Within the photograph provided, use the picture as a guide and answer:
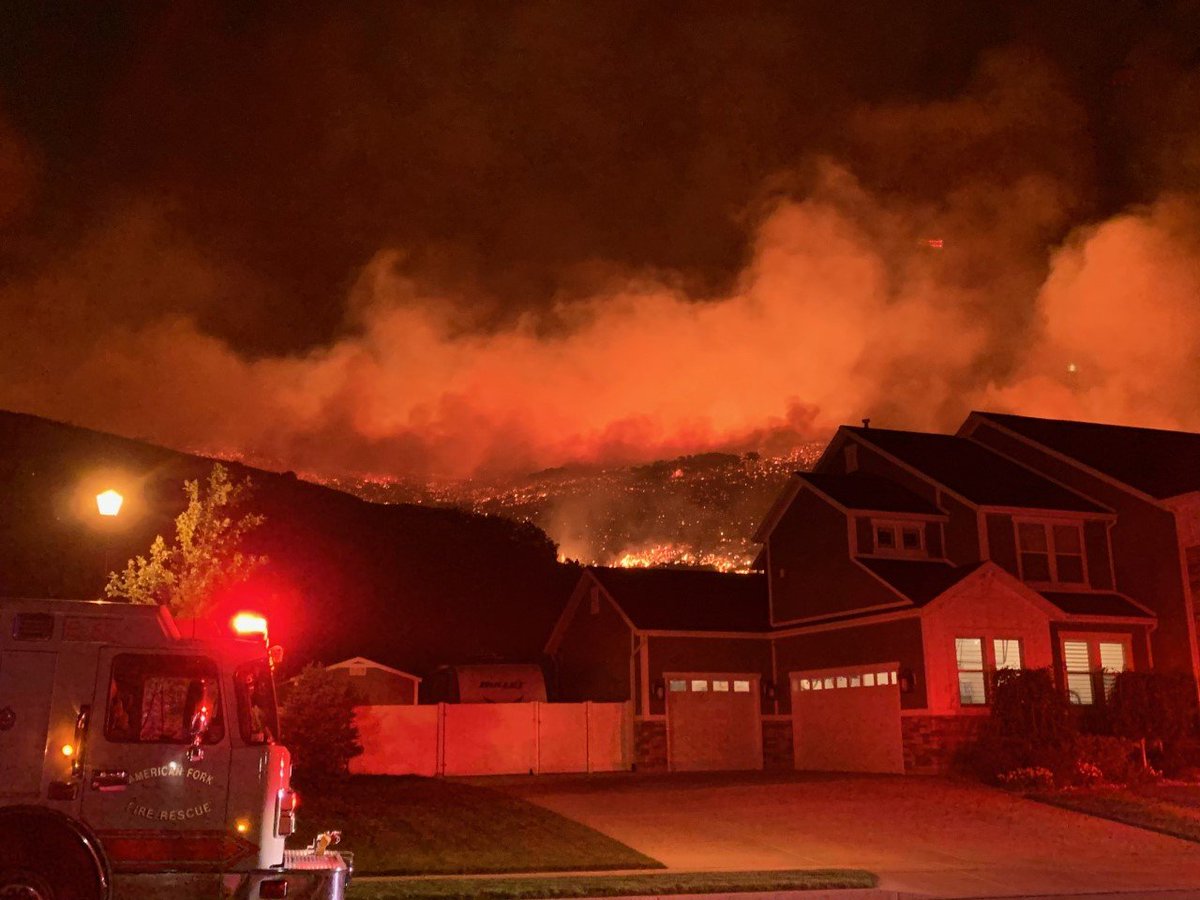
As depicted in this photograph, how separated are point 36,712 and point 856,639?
2123cm

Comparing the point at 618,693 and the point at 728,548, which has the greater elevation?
the point at 728,548

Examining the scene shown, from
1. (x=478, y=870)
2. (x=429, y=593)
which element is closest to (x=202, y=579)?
(x=478, y=870)

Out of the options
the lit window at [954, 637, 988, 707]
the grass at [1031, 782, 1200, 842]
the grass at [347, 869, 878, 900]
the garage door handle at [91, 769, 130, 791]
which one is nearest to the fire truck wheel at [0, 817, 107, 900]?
the garage door handle at [91, 769, 130, 791]

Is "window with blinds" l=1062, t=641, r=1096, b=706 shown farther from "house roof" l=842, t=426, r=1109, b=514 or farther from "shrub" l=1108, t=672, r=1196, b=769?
"house roof" l=842, t=426, r=1109, b=514

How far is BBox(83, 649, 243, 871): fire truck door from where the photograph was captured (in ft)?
27.1

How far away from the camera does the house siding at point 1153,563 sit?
27266mm

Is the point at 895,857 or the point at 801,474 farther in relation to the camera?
the point at 801,474

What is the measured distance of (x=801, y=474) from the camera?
30297 millimetres

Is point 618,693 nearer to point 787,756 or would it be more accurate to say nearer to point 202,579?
point 787,756

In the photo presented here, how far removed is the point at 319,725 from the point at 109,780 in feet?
45.3

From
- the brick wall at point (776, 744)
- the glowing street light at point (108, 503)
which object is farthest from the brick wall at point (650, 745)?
the glowing street light at point (108, 503)

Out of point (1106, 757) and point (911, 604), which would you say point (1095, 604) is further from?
point (1106, 757)

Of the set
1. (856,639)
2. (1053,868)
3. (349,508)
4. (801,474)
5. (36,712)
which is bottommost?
(1053,868)

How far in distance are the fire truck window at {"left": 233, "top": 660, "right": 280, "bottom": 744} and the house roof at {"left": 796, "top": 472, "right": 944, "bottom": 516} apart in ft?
68.3
